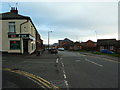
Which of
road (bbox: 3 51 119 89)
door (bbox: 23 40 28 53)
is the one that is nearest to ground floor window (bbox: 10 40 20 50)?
door (bbox: 23 40 28 53)

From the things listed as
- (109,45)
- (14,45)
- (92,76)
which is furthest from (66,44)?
(92,76)

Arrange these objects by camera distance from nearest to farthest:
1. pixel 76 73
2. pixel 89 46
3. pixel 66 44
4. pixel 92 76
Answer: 1. pixel 92 76
2. pixel 76 73
3. pixel 89 46
4. pixel 66 44

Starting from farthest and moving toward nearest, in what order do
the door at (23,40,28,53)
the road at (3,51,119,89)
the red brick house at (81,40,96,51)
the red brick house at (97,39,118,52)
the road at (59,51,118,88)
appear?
the red brick house at (97,39,118,52) → the red brick house at (81,40,96,51) → the door at (23,40,28,53) → the road at (3,51,119,89) → the road at (59,51,118,88)

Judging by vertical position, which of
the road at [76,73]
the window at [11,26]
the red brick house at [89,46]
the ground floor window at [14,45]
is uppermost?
the window at [11,26]

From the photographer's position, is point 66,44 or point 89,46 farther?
point 66,44

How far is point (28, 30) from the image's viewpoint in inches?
1078

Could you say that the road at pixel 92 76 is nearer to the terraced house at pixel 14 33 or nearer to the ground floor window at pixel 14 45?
the terraced house at pixel 14 33

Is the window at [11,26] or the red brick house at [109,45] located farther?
the red brick house at [109,45]

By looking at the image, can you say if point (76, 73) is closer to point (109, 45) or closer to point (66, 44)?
point (109, 45)

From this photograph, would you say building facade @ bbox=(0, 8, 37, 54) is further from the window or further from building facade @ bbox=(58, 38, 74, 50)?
building facade @ bbox=(58, 38, 74, 50)

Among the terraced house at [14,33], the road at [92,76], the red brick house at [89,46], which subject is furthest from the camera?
the red brick house at [89,46]

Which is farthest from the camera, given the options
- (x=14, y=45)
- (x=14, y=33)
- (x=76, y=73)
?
(x=14, y=45)

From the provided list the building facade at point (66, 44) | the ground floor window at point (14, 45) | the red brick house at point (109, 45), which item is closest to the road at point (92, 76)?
the ground floor window at point (14, 45)

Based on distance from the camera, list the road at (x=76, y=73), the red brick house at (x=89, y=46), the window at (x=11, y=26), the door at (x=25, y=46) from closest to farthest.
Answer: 1. the road at (x=76, y=73)
2. the window at (x=11, y=26)
3. the door at (x=25, y=46)
4. the red brick house at (x=89, y=46)
